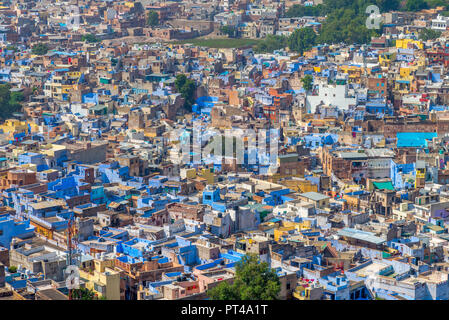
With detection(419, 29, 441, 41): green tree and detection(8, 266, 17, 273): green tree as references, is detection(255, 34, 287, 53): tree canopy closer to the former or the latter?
detection(419, 29, 441, 41): green tree

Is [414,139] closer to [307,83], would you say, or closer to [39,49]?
[307,83]

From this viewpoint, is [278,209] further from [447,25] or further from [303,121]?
[447,25]

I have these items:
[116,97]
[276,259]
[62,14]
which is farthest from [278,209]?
[62,14]

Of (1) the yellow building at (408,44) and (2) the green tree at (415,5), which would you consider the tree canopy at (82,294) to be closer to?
(1) the yellow building at (408,44)

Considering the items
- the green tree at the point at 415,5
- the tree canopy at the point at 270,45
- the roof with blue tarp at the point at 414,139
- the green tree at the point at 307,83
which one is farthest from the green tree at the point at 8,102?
the green tree at the point at 415,5

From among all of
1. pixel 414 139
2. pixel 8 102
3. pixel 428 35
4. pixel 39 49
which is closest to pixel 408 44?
pixel 428 35

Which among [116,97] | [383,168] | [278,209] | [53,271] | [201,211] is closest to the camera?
[53,271]
